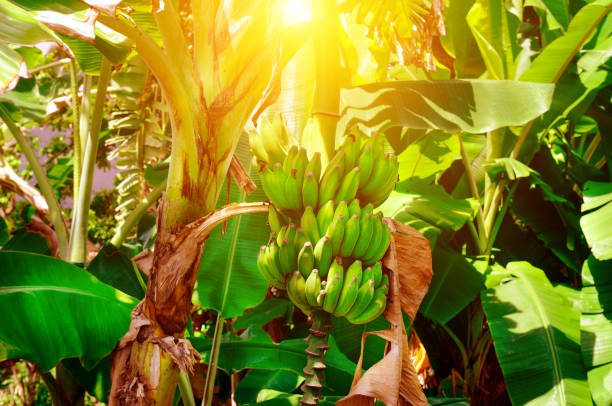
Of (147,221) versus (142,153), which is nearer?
(147,221)

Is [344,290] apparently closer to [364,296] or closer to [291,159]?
[364,296]

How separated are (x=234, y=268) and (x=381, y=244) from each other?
54 cm

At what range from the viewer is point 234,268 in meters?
1.27

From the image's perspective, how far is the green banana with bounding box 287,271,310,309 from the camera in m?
0.82

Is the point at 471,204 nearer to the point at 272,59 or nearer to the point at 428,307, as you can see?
the point at 428,307

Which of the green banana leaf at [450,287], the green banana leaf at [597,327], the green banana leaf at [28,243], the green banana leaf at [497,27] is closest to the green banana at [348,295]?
the green banana leaf at [450,287]

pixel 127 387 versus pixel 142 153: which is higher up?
pixel 142 153

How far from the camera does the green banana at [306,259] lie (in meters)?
0.81

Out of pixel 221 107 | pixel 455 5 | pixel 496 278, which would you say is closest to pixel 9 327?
pixel 221 107

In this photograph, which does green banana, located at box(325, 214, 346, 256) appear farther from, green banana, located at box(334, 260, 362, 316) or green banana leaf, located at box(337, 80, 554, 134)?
green banana leaf, located at box(337, 80, 554, 134)

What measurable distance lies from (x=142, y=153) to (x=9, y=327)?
2100 mm

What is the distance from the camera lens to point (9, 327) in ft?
3.13

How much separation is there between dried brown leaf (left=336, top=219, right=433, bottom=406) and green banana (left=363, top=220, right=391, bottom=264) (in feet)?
0.07

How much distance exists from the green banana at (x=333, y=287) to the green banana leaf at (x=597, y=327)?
98cm
